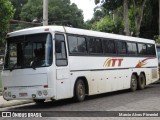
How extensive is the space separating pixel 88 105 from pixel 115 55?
528 centimetres

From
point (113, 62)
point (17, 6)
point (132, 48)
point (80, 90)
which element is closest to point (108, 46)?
point (113, 62)

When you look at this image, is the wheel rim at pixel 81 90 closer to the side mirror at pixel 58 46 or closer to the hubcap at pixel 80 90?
the hubcap at pixel 80 90

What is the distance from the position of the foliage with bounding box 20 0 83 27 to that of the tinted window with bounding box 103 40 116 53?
5435 centimetres

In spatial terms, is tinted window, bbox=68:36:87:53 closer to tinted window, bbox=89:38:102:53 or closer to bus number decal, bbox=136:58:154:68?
tinted window, bbox=89:38:102:53

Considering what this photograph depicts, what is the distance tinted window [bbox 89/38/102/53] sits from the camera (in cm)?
1816

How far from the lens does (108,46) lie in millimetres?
19812

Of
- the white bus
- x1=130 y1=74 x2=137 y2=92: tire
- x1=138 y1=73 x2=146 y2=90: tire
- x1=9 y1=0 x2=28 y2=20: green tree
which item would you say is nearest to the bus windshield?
the white bus

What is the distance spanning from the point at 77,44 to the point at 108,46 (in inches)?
123

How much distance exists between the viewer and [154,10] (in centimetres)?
4662

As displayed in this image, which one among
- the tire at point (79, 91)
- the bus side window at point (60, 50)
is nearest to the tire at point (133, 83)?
the tire at point (79, 91)

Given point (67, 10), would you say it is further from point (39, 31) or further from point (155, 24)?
point (39, 31)

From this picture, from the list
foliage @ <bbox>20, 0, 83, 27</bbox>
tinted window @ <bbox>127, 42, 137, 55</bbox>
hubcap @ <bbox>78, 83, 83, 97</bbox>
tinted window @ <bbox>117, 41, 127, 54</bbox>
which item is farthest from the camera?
foliage @ <bbox>20, 0, 83, 27</bbox>

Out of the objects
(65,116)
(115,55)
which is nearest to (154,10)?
(115,55)

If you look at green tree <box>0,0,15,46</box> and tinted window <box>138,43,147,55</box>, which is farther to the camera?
tinted window <box>138,43,147,55</box>
